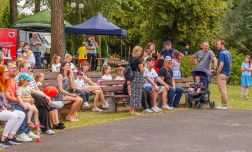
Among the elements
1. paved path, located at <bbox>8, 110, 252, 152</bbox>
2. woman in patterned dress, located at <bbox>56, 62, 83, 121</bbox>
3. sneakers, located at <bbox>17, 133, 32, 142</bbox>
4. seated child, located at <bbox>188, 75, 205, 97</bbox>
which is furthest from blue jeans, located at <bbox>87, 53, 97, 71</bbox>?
sneakers, located at <bbox>17, 133, 32, 142</bbox>

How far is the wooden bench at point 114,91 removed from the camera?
46.6ft

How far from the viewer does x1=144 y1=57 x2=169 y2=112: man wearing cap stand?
47.4 ft

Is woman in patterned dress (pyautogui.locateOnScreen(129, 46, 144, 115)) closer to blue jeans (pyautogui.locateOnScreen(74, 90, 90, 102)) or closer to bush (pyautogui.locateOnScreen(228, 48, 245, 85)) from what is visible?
blue jeans (pyautogui.locateOnScreen(74, 90, 90, 102))

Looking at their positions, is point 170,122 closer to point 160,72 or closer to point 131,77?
point 131,77

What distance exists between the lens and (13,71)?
10461mm

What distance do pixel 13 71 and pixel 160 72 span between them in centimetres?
598

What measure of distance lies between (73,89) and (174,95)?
11.6 ft

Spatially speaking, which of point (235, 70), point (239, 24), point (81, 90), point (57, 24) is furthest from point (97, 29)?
point (81, 90)

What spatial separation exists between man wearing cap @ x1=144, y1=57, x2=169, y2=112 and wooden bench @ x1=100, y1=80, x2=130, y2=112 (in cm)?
73

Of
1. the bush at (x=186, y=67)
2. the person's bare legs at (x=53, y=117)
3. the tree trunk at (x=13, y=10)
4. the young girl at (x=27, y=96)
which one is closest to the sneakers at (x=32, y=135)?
the young girl at (x=27, y=96)

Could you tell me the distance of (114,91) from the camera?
1477 centimetres

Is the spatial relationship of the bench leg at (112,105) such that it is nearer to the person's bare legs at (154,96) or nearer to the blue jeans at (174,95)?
the person's bare legs at (154,96)

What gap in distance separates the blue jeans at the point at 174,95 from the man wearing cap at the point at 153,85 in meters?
0.29

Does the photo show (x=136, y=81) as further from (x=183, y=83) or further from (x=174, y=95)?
(x=183, y=83)
